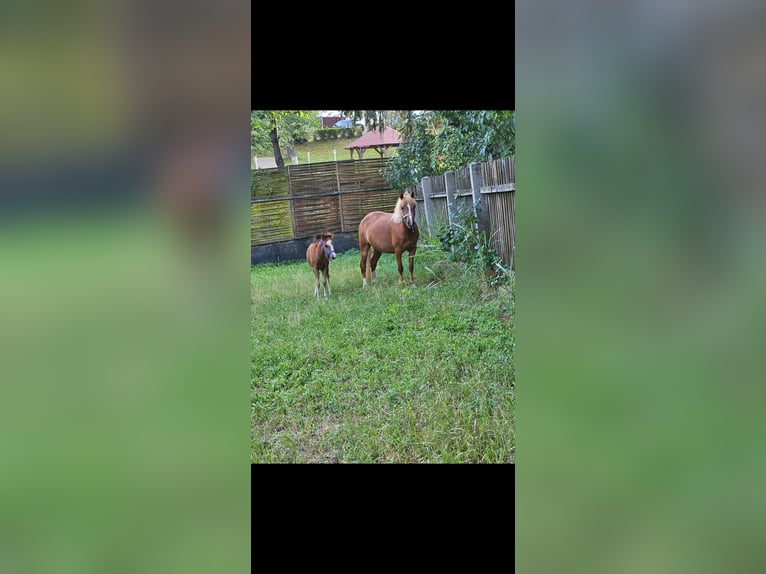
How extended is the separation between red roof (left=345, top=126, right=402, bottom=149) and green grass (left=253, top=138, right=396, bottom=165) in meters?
0.07

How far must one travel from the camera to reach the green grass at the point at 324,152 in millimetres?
5070

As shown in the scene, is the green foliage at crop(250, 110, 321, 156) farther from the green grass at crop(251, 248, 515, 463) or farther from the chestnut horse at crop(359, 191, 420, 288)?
the green grass at crop(251, 248, 515, 463)

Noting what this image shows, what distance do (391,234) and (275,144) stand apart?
127 centimetres

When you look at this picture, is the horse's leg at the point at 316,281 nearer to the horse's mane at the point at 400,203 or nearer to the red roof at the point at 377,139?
the horse's mane at the point at 400,203

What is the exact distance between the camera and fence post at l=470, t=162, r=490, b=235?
15.1 feet

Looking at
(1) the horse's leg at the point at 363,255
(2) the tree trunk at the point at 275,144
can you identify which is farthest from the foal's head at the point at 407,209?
(2) the tree trunk at the point at 275,144

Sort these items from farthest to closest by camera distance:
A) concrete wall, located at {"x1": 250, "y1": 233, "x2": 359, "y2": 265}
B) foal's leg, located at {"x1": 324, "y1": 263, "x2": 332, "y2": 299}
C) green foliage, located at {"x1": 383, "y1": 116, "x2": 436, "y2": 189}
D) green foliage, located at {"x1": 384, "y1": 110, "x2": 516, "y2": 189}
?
concrete wall, located at {"x1": 250, "y1": 233, "x2": 359, "y2": 265} < foal's leg, located at {"x1": 324, "y1": 263, "x2": 332, "y2": 299} < green foliage, located at {"x1": 383, "y1": 116, "x2": 436, "y2": 189} < green foliage, located at {"x1": 384, "y1": 110, "x2": 516, "y2": 189}
